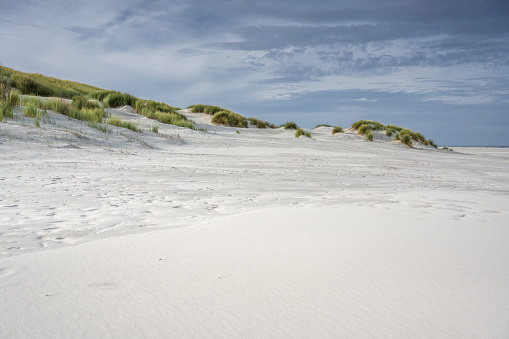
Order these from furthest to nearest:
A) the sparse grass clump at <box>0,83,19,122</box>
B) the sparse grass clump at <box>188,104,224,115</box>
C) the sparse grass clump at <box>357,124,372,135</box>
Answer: the sparse grass clump at <box>188,104,224,115</box>, the sparse grass clump at <box>357,124,372,135</box>, the sparse grass clump at <box>0,83,19,122</box>

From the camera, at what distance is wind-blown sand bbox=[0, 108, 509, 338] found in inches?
45.8

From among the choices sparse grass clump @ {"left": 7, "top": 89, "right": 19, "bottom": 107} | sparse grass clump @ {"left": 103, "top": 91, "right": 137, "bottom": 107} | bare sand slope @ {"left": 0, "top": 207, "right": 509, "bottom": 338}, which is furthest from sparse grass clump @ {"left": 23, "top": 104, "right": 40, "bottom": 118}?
bare sand slope @ {"left": 0, "top": 207, "right": 509, "bottom": 338}

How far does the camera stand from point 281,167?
5.83 m

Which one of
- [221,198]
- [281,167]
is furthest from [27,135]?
[221,198]

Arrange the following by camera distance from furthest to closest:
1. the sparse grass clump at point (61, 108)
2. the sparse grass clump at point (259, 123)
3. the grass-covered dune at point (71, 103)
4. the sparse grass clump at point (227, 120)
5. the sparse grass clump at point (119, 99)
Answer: the sparse grass clump at point (259, 123) → the sparse grass clump at point (227, 120) → the sparse grass clump at point (119, 99) → the sparse grass clump at point (61, 108) → the grass-covered dune at point (71, 103)

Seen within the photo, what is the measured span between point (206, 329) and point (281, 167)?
4.77m

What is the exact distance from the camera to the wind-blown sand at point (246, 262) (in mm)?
1163

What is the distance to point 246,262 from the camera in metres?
1.68

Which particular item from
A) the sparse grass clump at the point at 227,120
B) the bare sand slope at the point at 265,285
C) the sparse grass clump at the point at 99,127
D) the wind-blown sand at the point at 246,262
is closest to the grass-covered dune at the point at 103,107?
the sparse grass clump at the point at 227,120

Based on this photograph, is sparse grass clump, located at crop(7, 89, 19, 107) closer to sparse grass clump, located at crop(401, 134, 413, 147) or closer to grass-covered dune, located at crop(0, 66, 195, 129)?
grass-covered dune, located at crop(0, 66, 195, 129)

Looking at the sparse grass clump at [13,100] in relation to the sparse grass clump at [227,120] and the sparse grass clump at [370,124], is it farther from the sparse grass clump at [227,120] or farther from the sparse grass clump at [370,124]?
the sparse grass clump at [370,124]

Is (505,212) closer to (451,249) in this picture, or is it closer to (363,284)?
(451,249)

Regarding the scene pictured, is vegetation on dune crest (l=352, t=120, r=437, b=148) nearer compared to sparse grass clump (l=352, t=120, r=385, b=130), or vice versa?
vegetation on dune crest (l=352, t=120, r=437, b=148)

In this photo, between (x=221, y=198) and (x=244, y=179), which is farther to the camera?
(x=244, y=179)
